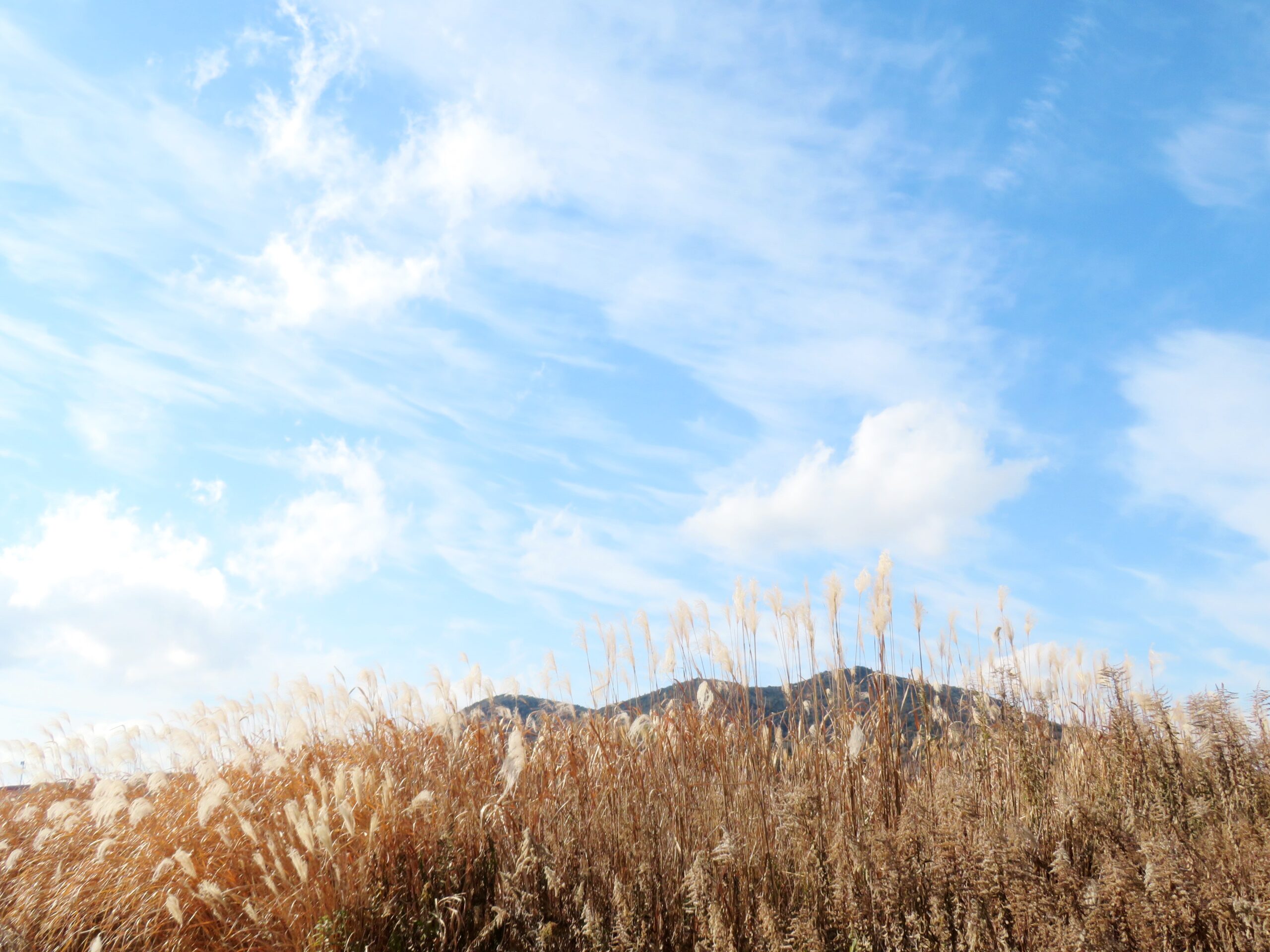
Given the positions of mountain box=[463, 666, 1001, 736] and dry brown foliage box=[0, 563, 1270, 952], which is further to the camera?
mountain box=[463, 666, 1001, 736]

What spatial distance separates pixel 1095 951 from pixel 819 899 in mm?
943

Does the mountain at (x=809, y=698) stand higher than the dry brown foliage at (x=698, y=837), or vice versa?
the mountain at (x=809, y=698)

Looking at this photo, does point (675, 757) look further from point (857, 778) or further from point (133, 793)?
point (133, 793)

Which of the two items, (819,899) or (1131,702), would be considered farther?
(1131,702)

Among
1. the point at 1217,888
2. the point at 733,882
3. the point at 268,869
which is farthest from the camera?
the point at 268,869

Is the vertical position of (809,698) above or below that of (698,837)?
above

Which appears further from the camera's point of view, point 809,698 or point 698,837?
point 809,698

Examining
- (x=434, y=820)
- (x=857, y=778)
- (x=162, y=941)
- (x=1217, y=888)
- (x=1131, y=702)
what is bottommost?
(x=162, y=941)

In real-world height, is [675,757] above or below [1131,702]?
below

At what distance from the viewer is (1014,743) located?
5117 millimetres

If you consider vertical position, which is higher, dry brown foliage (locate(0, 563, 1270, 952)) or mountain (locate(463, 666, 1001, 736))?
mountain (locate(463, 666, 1001, 736))

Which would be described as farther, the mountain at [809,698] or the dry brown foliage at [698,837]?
the mountain at [809,698]

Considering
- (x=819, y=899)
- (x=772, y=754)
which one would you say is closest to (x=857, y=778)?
(x=772, y=754)

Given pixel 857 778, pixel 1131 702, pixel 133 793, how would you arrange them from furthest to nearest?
pixel 133 793, pixel 1131 702, pixel 857 778
